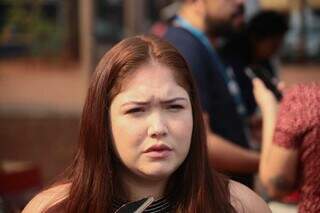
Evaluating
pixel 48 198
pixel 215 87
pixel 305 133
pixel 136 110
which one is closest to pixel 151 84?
pixel 136 110

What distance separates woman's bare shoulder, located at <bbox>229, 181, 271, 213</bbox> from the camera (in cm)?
212

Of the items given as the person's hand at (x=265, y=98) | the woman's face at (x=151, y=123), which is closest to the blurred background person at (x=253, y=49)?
the person's hand at (x=265, y=98)

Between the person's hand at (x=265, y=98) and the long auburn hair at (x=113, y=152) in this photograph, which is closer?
the long auburn hair at (x=113, y=152)

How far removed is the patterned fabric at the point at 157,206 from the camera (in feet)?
6.63

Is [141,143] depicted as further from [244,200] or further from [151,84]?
[244,200]

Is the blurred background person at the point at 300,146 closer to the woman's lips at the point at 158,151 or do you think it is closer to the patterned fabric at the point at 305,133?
the patterned fabric at the point at 305,133

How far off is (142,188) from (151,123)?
0.20 m

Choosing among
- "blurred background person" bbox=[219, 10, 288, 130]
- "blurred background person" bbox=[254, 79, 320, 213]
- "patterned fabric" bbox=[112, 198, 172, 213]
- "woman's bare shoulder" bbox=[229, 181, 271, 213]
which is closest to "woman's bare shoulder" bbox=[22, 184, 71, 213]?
"patterned fabric" bbox=[112, 198, 172, 213]

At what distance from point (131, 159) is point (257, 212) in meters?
0.42

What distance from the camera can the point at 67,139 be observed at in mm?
6383

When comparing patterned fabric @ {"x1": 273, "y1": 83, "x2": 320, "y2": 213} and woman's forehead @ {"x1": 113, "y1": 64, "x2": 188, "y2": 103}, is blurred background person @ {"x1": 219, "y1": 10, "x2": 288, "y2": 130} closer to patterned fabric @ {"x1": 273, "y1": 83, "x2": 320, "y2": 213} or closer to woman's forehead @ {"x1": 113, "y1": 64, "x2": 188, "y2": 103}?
patterned fabric @ {"x1": 273, "y1": 83, "x2": 320, "y2": 213}

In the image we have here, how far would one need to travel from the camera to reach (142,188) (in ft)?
6.66

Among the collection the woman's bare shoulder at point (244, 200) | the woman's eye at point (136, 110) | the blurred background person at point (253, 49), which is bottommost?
the woman's bare shoulder at point (244, 200)

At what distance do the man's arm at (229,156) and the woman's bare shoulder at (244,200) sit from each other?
1.13 m
